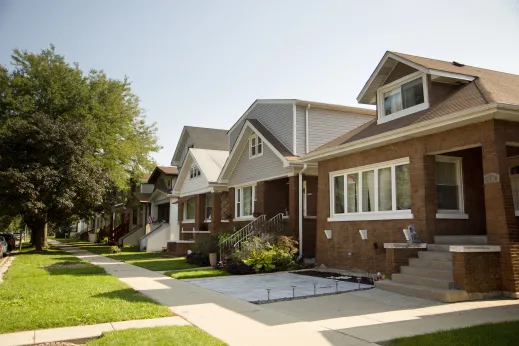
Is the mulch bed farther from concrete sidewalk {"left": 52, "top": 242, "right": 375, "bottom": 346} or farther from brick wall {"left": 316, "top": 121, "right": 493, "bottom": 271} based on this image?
concrete sidewalk {"left": 52, "top": 242, "right": 375, "bottom": 346}

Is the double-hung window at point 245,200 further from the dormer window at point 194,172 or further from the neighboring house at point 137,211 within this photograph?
the neighboring house at point 137,211

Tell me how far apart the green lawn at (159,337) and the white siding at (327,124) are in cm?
1313

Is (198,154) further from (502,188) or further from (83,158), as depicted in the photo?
(502,188)

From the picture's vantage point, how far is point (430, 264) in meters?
10.4

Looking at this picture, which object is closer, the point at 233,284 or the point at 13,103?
the point at 233,284

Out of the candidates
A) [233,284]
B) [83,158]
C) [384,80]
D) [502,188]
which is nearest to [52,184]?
[83,158]

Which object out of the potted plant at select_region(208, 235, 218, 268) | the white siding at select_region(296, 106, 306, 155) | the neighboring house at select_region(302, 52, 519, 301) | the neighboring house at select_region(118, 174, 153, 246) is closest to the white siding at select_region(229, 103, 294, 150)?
the white siding at select_region(296, 106, 306, 155)

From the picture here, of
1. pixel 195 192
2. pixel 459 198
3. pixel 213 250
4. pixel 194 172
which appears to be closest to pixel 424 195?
pixel 459 198

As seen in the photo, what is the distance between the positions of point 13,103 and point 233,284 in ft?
79.9

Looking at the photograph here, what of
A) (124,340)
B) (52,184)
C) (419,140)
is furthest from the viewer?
(52,184)

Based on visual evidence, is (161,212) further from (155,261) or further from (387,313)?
(387,313)

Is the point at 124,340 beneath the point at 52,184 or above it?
beneath

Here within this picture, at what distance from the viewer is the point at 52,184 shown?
84.6 feet

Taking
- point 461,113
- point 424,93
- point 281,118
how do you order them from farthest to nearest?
point 281,118
point 424,93
point 461,113
